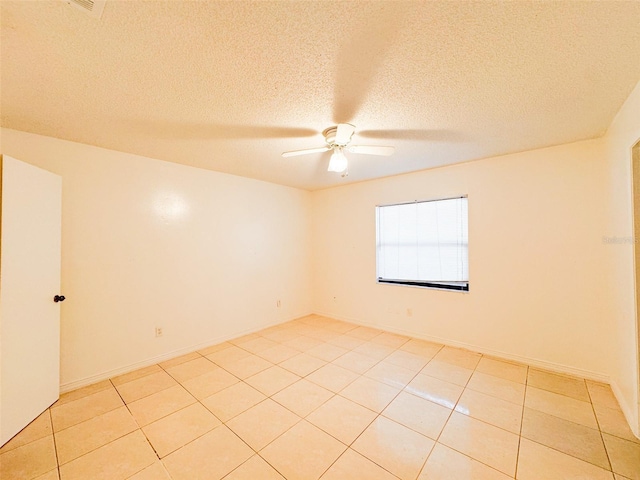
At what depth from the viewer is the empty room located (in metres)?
1.28

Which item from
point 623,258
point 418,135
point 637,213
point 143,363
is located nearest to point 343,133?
point 418,135

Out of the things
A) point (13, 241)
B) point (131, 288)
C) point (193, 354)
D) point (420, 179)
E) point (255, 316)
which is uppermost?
point (420, 179)

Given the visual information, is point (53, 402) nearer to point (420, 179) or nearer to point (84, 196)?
point (84, 196)

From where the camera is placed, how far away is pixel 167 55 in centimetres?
134

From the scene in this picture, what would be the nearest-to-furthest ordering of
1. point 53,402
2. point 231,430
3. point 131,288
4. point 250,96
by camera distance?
point 250,96 < point 231,430 < point 53,402 < point 131,288

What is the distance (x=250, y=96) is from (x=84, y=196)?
84.5 inches

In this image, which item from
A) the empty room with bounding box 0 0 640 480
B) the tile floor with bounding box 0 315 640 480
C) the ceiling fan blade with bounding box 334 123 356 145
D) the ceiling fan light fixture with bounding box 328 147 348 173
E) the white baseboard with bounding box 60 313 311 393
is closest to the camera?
the empty room with bounding box 0 0 640 480

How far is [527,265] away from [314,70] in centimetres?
302

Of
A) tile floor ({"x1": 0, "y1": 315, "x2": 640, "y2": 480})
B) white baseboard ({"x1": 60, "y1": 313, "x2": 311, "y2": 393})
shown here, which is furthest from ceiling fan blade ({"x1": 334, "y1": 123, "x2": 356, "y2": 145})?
white baseboard ({"x1": 60, "y1": 313, "x2": 311, "y2": 393})

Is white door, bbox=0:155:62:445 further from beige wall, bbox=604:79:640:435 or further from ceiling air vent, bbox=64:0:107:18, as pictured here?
beige wall, bbox=604:79:640:435

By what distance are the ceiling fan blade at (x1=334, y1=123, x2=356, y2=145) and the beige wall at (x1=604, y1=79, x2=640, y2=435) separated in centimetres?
186

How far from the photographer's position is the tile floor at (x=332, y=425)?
1.53 m

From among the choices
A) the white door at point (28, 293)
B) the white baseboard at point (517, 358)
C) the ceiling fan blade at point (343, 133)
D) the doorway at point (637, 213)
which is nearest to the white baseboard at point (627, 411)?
the white baseboard at point (517, 358)

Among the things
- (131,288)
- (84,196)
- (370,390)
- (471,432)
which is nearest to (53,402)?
(131,288)
